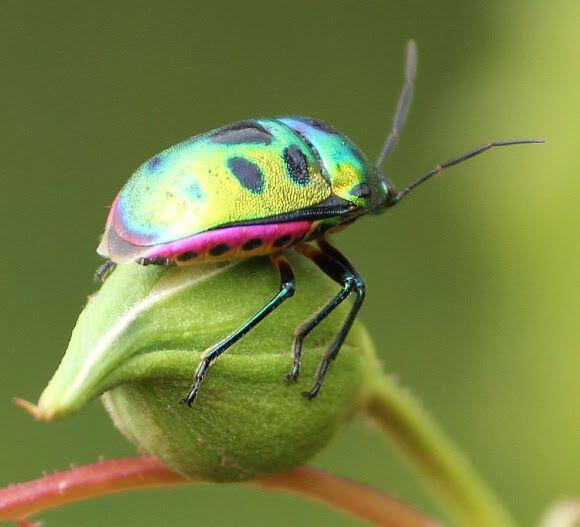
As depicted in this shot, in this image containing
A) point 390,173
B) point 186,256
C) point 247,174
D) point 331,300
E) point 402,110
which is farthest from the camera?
point 390,173

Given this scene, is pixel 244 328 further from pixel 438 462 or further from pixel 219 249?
pixel 438 462

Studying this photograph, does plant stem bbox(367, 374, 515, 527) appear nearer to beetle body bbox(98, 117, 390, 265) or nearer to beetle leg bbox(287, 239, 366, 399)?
beetle leg bbox(287, 239, 366, 399)

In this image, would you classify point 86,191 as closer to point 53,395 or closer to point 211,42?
point 211,42

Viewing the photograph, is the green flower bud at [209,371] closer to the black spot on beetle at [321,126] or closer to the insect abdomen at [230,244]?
the insect abdomen at [230,244]

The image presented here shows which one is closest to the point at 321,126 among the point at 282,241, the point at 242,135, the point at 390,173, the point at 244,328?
the point at 242,135

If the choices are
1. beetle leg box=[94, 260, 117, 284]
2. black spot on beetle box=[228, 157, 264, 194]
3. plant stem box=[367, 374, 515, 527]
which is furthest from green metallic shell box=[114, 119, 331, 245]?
plant stem box=[367, 374, 515, 527]

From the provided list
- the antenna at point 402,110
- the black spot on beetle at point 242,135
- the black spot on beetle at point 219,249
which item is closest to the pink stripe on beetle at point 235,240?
the black spot on beetle at point 219,249

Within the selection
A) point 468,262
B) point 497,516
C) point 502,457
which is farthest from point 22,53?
point 497,516
